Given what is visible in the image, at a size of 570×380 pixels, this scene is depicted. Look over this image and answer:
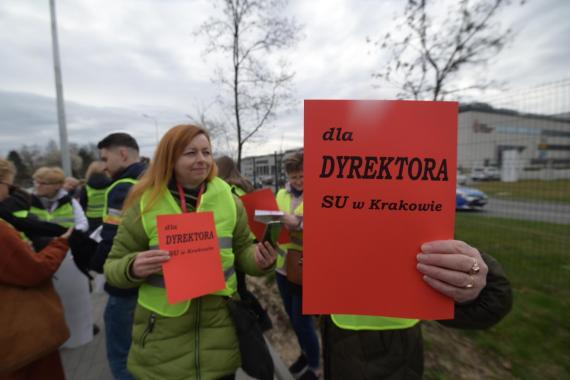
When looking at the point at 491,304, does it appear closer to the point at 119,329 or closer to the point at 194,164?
the point at 194,164

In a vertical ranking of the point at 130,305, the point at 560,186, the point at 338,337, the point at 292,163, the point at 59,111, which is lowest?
the point at 130,305

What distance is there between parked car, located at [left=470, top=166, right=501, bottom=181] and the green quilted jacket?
15.5ft

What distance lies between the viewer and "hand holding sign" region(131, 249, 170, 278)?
1.34 meters

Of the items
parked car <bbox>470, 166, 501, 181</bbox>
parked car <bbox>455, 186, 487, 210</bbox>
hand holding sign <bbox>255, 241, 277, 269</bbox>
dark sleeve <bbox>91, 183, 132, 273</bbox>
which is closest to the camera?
hand holding sign <bbox>255, 241, 277, 269</bbox>

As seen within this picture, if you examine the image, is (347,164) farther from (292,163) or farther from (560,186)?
(560,186)

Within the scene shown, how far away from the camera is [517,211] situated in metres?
4.98

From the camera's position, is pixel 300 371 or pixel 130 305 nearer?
pixel 130 305

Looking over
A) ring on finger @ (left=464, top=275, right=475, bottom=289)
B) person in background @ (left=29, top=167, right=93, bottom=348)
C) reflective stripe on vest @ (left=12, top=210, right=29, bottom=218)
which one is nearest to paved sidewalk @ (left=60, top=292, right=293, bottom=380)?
person in background @ (left=29, top=167, right=93, bottom=348)

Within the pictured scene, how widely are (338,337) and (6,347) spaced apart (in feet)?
6.64

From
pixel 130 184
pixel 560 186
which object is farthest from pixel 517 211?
pixel 130 184

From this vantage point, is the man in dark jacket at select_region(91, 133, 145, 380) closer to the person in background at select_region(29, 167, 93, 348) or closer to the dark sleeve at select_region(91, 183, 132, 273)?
the dark sleeve at select_region(91, 183, 132, 273)

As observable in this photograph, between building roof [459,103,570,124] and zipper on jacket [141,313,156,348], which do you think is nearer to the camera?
zipper on jacket [141,313,156,348]

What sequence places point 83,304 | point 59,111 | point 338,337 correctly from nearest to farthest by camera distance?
1. point 338,337
2. point 83,304
3. point 59,111

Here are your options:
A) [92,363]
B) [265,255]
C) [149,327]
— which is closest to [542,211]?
[265,255]
